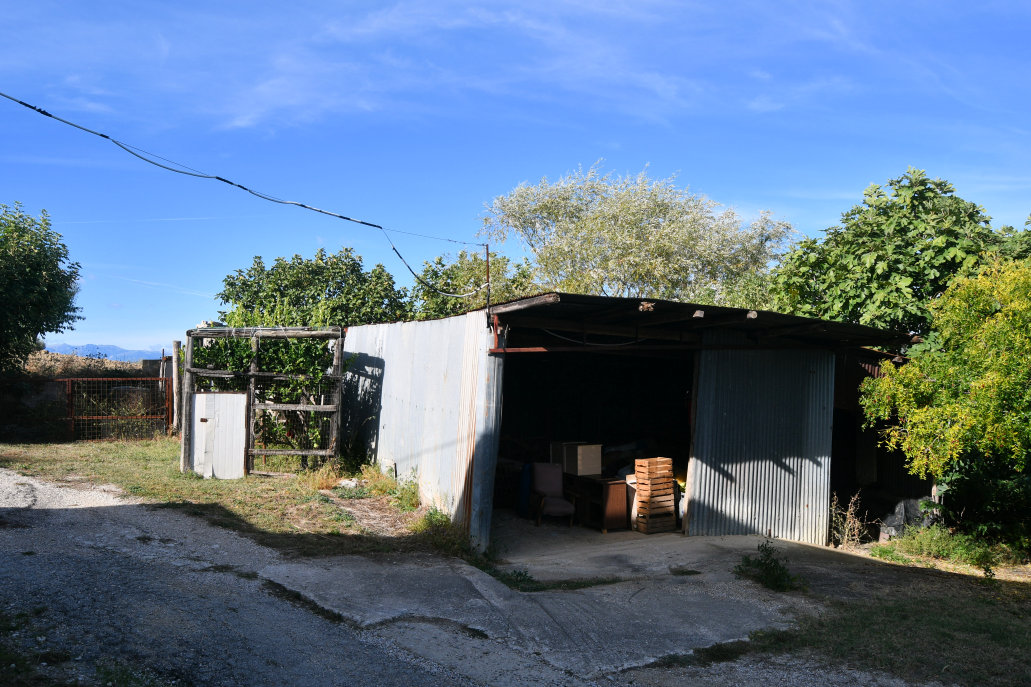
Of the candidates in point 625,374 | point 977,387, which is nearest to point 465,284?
point 625,374

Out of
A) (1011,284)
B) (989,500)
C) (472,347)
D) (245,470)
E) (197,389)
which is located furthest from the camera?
(197,389)

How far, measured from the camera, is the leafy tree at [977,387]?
26.5 ft

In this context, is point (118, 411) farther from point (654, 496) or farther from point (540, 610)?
point (540, 610)

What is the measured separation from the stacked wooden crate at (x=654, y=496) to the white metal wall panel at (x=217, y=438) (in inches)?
244

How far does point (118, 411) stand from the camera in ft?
52.1

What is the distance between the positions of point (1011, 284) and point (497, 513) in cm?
755

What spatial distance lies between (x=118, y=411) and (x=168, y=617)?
476 inches

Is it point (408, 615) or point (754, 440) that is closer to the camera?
point (408, 615)

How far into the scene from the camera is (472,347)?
346 inches

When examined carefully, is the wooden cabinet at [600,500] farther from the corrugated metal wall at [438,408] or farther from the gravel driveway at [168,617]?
the gravel driveway at [168,617]

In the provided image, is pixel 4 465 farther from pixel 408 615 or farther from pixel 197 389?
pixel 408 615

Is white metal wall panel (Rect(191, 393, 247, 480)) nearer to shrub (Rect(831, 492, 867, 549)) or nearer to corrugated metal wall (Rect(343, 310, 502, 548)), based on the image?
corrugated metal wall (Rect(343, 310, 502, 548))

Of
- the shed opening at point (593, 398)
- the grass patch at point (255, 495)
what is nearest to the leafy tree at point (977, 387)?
the shed opening at point (593, 398)

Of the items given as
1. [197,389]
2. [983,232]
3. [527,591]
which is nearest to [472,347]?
[527,591]
